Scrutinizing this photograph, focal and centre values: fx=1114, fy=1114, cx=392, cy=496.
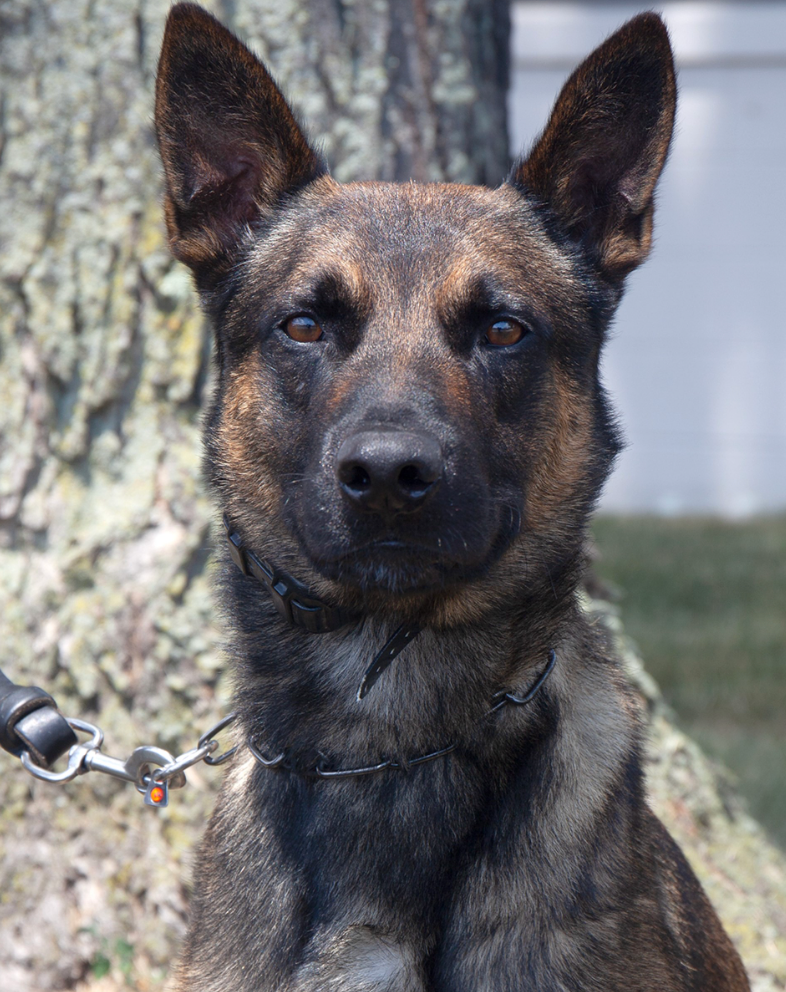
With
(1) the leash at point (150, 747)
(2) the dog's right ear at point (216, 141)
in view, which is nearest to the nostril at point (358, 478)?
(1) the leash at point (150, 747)

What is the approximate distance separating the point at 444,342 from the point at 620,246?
633 mm

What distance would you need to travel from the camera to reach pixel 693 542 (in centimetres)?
955

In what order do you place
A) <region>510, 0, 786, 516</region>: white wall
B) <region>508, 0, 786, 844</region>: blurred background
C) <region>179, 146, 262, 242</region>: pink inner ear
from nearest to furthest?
<region>179, 146, 262, 242</region>: pink inner ear → <region>508, 0, 786, 844</region>: blurred background → <region>510, 0, 786, 516</region>: white wall

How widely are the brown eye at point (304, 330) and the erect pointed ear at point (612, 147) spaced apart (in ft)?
2.34

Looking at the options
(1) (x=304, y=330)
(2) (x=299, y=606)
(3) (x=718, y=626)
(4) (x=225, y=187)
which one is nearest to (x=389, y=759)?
(2) (x=299, y=606)

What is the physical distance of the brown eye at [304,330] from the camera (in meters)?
2.59

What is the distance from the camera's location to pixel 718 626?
762 centimetres

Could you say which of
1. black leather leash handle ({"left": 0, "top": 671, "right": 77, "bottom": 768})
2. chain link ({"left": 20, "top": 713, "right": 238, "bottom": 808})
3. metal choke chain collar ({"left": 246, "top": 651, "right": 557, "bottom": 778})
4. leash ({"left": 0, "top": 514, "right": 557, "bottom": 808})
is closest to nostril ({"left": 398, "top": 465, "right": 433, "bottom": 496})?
leash ({"left": 0, "top": 514, "right": 557, "bottom": 808})

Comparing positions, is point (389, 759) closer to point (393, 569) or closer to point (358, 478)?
point (393, 569)

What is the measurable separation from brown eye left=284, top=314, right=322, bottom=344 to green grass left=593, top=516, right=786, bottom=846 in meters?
3.47

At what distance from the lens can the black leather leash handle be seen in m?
2.64

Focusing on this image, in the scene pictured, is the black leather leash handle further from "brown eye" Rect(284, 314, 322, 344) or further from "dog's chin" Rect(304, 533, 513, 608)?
"brown eye" Rect(284, 314, 322, 344)

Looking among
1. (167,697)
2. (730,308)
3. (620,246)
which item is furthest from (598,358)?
(730,308)

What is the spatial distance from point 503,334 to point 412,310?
22 centimetres
